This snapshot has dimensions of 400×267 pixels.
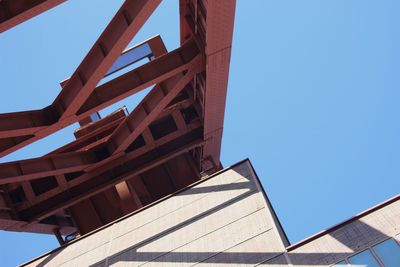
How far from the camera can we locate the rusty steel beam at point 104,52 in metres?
14.5

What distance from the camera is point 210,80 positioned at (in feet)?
60.6

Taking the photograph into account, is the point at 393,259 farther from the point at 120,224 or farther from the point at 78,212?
the point at 78,212

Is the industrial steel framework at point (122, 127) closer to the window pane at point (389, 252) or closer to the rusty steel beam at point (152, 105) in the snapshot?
the rusty steel beam at point (152, 105)

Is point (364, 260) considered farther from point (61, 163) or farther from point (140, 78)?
point (61, 163)

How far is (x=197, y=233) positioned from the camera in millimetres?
16344

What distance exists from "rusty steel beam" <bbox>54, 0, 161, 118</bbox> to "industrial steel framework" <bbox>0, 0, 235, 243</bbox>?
3 centimetres

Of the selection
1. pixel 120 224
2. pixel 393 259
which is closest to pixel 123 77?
pixel 120 224

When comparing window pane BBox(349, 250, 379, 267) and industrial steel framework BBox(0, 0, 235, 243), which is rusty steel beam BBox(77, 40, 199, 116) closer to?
industrial steel framework BBox(0, 0, 235, 243)

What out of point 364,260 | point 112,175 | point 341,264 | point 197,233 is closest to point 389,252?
point 364,260

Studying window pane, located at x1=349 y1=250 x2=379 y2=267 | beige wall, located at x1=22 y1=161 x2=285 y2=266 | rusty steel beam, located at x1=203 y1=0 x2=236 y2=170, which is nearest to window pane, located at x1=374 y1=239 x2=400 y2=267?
window pane, located at x1=349 y1=250 x2=379 y2=267

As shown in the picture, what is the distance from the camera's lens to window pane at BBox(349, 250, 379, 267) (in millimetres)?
12508

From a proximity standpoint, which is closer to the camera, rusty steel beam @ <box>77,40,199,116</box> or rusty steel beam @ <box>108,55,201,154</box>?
rusty steel beam @ <box>77,40,199,116</box>

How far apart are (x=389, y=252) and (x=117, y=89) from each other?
951cm

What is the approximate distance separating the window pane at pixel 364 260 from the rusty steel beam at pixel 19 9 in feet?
29.8
